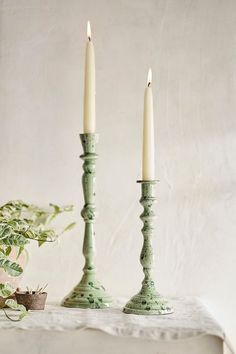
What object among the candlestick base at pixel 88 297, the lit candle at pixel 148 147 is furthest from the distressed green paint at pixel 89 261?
the lit candle at pixel 148 147

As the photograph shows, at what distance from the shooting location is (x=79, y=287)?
1.27 metres

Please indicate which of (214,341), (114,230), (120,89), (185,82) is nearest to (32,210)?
(114,230)

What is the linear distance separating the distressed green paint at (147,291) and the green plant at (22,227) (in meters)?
0.20

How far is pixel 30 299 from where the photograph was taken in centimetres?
121

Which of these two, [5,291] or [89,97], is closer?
[5,291]

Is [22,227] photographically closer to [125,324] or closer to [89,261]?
[89,261]

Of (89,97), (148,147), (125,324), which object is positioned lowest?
(125,324)

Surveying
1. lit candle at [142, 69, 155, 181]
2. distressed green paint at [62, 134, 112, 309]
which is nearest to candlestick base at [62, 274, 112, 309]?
distressed green paint at [62, 134, 112, 309]

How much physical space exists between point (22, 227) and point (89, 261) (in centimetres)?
15

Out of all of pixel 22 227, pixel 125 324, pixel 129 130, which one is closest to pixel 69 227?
pixel 22 227

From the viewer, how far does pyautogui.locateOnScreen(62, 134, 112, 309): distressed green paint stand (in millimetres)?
1248

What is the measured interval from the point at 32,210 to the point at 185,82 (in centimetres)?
46

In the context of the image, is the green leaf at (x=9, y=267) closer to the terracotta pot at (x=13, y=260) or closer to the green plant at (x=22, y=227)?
the green plant at (x=22, y=227)

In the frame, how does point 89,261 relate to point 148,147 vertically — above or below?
below
